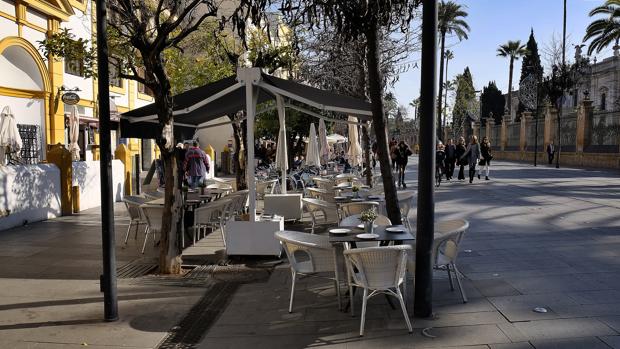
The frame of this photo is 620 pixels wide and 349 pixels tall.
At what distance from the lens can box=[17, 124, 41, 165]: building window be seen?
1747 cm

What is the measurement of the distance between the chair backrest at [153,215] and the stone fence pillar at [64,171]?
498 centimetres

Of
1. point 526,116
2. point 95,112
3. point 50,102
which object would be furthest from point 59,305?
point 526,116

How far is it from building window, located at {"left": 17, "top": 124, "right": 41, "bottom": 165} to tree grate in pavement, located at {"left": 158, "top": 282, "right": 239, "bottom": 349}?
550 inches

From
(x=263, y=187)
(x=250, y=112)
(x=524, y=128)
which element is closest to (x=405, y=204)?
(x=250, y=112)

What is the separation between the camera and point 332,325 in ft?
15.8

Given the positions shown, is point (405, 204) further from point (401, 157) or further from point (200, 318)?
point (401, 157)

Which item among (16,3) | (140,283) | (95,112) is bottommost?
(140,283)

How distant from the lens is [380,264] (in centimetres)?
452

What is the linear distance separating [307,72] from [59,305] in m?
13.6

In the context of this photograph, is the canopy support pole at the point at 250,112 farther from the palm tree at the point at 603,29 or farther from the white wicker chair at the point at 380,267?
the palm tree at the point at 603,29

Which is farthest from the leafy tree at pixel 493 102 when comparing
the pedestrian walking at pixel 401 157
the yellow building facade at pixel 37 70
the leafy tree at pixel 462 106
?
the yellow building facade at pixel 37 70

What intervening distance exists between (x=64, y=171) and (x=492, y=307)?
1041 centimetres

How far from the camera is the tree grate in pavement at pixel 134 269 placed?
6.91 meters

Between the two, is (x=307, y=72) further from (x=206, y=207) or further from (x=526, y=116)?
(x=526, y=116)
